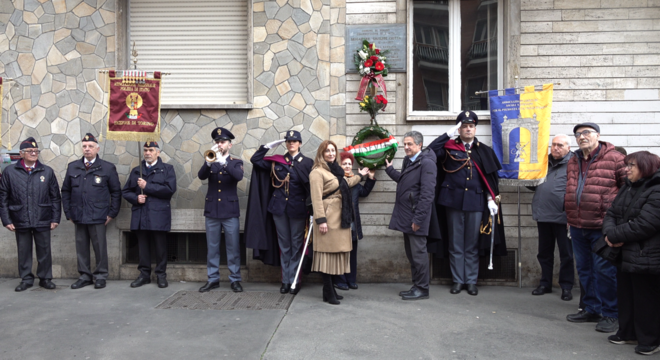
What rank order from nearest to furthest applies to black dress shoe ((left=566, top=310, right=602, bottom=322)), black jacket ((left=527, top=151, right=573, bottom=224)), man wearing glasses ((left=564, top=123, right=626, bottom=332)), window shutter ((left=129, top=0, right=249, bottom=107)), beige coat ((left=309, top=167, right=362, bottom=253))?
man wearing glasses ((left=564, top=123, right=626, bottom=332)) → black dress shoe ((left=566, top=310, right=602, bottom=322)) → beige coat ((left=309, top=167, right=362, bottom=253)) → black jacket ((left=527, top=151, right=573, bottom=224)) → window shutter ((left=129, top=0, right=249, bottom=107))

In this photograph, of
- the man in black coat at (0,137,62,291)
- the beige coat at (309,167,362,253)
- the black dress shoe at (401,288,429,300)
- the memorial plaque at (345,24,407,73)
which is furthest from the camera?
the memorial plaque at (345,24,407,73)

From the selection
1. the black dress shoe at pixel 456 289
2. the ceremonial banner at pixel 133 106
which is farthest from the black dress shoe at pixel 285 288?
the ceremonial banner at pixel 133 106

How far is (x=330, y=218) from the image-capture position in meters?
6.49

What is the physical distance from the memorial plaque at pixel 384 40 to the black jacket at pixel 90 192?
378cm

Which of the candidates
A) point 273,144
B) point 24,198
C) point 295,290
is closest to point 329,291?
point 295,290

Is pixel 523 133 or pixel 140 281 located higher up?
pixel 523 133

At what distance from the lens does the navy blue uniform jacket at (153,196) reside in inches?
295

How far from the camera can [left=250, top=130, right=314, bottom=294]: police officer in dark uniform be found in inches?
282

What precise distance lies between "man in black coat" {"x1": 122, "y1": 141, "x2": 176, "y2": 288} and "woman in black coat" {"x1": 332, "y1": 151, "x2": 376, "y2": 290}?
243cm

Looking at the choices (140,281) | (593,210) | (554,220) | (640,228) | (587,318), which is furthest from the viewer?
(140,281)

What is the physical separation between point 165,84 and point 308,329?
4.59m

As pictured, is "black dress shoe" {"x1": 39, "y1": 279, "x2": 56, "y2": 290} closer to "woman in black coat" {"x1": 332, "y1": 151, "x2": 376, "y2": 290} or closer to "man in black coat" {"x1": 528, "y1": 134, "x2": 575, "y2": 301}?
"woman in black coat" {"x1": 332, "y1": 151, "x2": 376, "y2": 290}

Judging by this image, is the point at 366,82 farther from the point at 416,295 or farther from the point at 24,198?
the point at 24,198

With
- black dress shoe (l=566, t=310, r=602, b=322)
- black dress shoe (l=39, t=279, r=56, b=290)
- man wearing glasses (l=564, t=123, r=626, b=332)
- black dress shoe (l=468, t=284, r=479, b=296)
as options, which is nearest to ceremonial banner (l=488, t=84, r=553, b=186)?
man wearing glasses (l=564, t=123, r=626, b=332)
